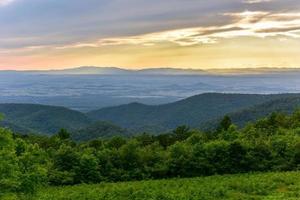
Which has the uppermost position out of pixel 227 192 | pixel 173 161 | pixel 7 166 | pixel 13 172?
pixel 7 166

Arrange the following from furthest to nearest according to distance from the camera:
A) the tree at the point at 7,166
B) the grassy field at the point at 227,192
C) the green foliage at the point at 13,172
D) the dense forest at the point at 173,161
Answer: the dense forest at the point at 173,161, the grassy field at the point at 227,192, the green foliage at the point at 13,172, the tree at the point at 7,166

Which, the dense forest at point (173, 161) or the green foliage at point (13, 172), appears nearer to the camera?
the green foliage at point (13, 172)

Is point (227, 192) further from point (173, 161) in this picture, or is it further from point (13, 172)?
point (173, 161)

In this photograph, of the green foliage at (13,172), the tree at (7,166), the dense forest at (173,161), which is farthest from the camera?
the dense forest at (173,161)

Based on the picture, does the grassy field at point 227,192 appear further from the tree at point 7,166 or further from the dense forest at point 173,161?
the dense forest at point 173,161

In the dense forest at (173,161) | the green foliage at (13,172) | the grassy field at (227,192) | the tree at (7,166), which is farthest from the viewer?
Result: the dense forest at (173,161)

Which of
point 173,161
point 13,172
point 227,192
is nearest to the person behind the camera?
point 13,172

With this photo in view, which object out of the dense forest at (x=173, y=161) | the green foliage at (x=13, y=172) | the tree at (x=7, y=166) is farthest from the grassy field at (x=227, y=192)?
the dense forest at (x=173, y=161)

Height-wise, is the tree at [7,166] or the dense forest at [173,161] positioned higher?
the tree at [7,166]

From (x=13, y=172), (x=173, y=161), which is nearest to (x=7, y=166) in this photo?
(x=13, y=172)

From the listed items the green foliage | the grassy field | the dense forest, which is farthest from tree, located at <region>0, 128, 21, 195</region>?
the dense forest

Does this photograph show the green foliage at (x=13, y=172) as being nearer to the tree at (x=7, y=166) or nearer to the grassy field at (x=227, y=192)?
the tree at (x=7, y=166)

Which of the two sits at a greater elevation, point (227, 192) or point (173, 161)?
point (227, 192)

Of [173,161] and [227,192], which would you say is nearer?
[227,192]
